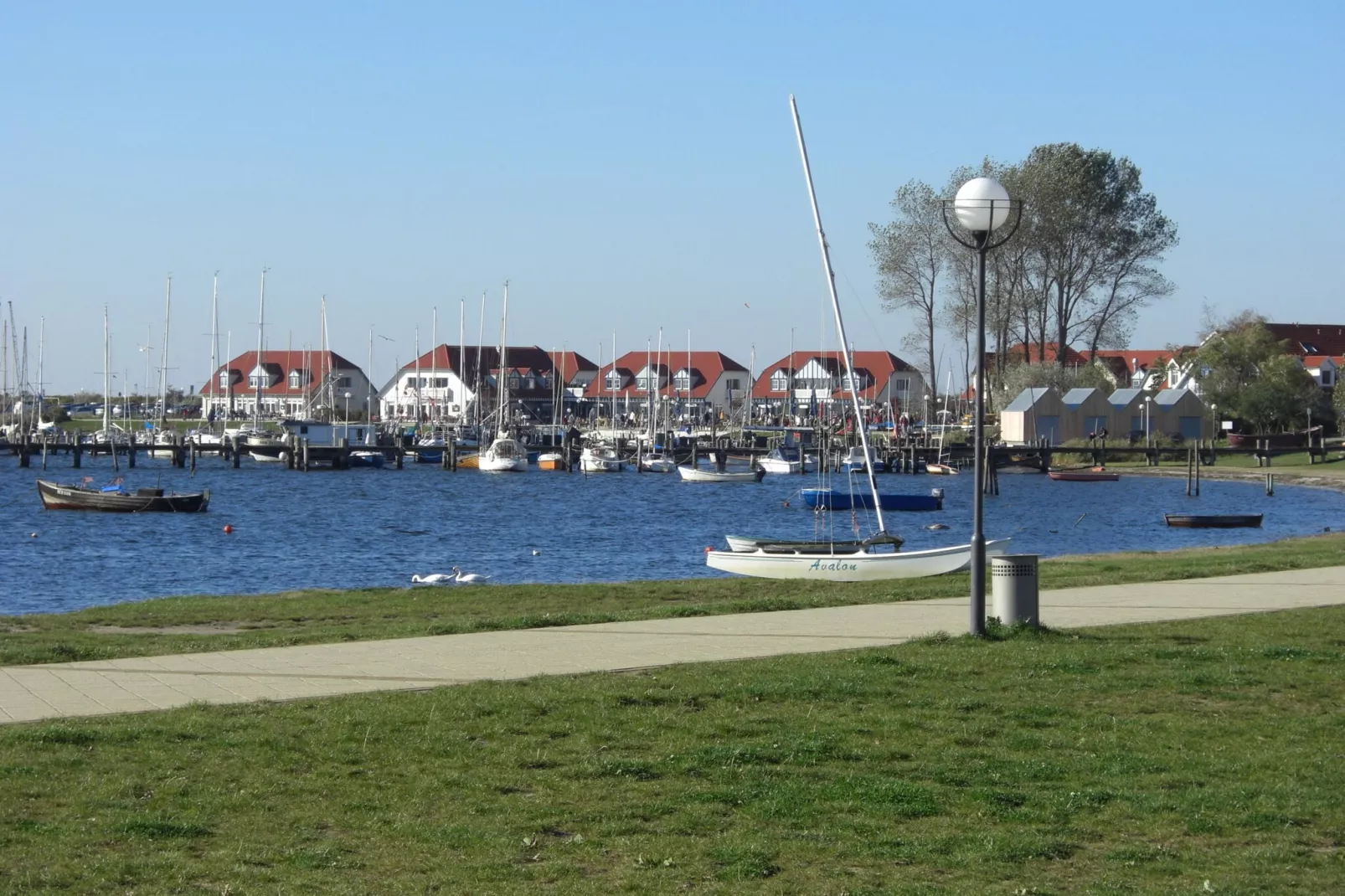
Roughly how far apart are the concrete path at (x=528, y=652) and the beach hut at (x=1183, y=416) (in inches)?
4157

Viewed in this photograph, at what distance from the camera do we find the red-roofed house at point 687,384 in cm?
18188

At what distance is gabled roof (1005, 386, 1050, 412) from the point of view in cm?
11406

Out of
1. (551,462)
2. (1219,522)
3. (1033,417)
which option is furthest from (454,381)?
(1219,522)

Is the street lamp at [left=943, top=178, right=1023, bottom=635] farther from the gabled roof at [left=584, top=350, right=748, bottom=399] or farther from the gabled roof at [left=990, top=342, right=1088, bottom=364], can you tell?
the gabled roof at [left=584, top=350, right=748, bottom=399]

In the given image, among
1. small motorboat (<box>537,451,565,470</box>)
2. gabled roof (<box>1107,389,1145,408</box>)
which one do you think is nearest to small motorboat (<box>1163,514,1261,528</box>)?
gabled roof (<box>1107,389,1145,408</box>)

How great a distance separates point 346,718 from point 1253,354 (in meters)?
129

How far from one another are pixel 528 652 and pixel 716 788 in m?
6.05

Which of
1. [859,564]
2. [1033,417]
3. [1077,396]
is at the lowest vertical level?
[859,564]

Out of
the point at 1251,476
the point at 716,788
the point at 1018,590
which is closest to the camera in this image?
the point at 716,788

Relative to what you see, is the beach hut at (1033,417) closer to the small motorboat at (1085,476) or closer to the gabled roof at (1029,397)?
the gabled roof at (1029,397)

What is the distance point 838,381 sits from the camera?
177m

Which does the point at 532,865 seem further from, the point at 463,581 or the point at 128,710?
the point at 463,581

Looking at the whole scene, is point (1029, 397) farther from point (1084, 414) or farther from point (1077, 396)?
point (1084, 414)

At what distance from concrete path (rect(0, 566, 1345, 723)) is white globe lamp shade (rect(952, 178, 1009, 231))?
4.48m
